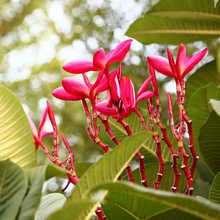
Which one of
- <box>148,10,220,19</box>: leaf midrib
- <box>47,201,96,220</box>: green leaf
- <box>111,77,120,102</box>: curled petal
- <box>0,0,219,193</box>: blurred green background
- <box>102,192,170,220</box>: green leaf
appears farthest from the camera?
<box>0,0,219,193</box>: blurred green background

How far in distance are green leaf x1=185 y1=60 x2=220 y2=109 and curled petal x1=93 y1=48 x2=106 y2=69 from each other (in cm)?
40

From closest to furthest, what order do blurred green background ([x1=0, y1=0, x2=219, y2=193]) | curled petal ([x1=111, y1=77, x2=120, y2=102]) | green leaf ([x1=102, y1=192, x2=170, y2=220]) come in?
green leaf ([x1=102, y1=192, x2=170, y2=220])
curled petal ([x1=111, y1=77, x2=120, y2=102])
blurred green background ([x1=0, y1=0, x2=219, y2=193])

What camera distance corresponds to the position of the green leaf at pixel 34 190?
1.20 ft

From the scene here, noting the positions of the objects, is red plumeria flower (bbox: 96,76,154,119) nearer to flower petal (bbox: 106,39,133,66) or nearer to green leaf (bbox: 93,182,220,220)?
flower petal (bbox: 106,39,133,66)

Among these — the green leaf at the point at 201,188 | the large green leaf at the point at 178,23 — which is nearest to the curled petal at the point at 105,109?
the green leaf at the point at 201,188

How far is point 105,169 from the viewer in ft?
1.21

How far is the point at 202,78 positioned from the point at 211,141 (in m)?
0.32

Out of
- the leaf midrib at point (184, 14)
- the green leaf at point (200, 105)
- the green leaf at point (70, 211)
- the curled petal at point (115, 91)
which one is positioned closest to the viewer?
the green leaf at point (70, 211)

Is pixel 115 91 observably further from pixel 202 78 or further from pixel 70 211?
pixel 202 78

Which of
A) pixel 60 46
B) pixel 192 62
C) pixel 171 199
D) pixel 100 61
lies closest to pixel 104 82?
pixel 100 61

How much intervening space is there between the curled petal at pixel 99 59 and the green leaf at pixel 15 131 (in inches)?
4.9

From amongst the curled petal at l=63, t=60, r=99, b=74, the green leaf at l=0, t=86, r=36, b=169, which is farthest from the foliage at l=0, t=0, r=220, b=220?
the curled petal at l=63, t=60, r=99, b=74

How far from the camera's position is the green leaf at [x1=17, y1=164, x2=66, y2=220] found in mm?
365

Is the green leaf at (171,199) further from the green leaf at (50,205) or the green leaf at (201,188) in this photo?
the green leaf at (201,188)
